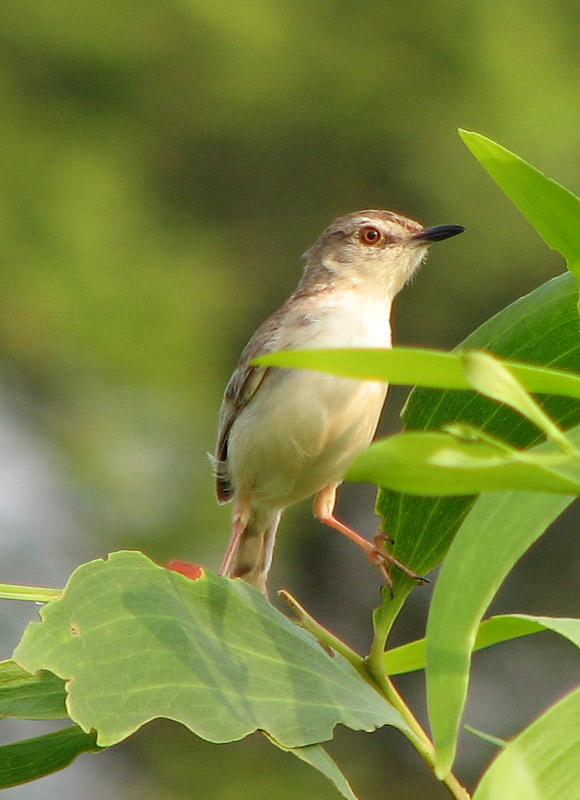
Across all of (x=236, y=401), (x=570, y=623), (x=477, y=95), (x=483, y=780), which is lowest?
(x=483, y=780)

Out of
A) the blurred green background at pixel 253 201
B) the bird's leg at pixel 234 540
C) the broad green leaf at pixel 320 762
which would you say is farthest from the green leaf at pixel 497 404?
the blurred green background at pixel 253 201

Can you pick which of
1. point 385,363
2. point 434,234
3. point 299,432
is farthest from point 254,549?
point 385,363

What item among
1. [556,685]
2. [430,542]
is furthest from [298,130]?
[430,542]

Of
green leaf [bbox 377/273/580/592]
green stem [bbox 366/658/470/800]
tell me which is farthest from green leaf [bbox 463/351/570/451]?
green leaf [bbox 377/273/580/592]

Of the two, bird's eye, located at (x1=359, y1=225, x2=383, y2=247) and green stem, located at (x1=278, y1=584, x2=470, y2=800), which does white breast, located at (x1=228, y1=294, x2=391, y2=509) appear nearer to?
bird's eye, located at (x1=359, y1=225, x2=383, y2=247)

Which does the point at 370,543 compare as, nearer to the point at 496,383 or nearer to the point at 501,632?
the point at 501,632

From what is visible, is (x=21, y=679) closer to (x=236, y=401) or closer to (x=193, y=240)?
(x=236, y=401)

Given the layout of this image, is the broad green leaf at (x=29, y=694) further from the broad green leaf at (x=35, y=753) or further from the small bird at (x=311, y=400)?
the small bird at (x=311, y=400)
